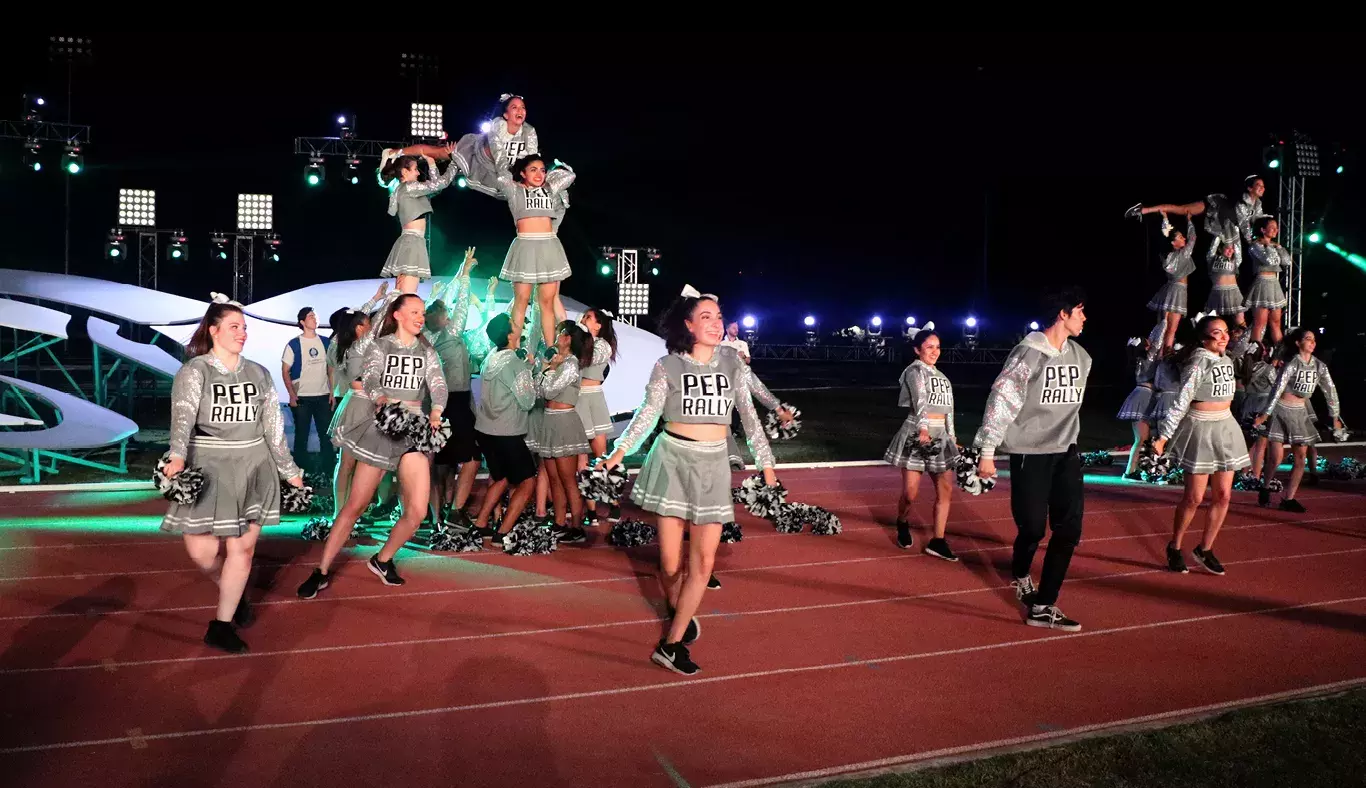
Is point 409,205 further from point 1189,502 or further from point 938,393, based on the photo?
point 1189,502

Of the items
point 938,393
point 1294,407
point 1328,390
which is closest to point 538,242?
point 938,393

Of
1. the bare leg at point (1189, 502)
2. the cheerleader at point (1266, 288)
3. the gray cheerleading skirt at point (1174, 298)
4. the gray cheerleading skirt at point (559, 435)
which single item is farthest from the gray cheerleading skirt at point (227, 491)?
the cheerleader at point (1266, 288)

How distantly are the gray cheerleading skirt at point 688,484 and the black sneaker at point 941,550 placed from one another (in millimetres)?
3427

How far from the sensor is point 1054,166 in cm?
2742

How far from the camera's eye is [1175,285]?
12.6 metres

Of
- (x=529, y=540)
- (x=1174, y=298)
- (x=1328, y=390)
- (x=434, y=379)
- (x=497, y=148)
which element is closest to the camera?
(x=434, y=379)

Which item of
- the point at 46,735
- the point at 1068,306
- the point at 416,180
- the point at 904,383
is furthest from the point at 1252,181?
the point at 46,735

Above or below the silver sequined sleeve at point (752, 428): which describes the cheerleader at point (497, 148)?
above

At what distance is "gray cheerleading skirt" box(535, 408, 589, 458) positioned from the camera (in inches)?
322

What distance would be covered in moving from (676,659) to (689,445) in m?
1.04

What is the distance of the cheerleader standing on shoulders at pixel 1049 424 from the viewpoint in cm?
616

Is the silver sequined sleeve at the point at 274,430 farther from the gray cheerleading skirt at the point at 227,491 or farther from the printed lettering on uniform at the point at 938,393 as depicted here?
the printed lettering on uniform at the point at 938,393

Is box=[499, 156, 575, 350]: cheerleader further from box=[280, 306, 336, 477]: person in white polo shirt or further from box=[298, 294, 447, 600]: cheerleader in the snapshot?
box=[280, 306, 336, 477]: person in white polo shirt

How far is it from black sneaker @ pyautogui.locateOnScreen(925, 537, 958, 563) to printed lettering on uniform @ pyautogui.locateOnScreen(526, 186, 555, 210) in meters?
4.12
